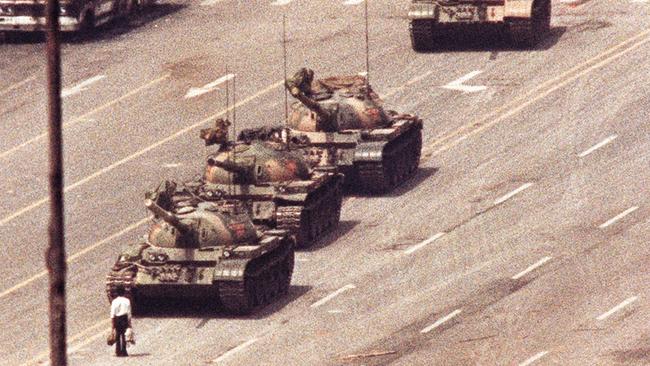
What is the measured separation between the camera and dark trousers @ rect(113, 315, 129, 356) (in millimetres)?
41125

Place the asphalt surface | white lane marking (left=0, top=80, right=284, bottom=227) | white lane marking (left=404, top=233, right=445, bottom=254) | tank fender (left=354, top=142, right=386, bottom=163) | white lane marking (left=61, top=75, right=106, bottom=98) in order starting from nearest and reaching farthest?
the asphalt surface < white lane marking (left=404, top=233, right=445, bottom=254) < tank fender (left=354, top=142, right=386, bottom=163) < white lane marking (left=0, top=80, right=284, bottom=227) < white lane marking (left=61, top=75, right=106, bottom=98)

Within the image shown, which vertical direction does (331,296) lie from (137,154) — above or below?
above

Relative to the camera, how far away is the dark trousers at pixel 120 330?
41125 millimetres

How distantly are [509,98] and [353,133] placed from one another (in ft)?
32.4

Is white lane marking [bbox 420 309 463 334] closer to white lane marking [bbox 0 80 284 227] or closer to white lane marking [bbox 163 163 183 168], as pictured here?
white lane marking [bbox 0 80 284 227]

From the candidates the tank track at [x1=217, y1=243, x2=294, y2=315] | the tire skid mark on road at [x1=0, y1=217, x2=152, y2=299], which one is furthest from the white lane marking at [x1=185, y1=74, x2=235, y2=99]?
the tank track at [x1=217, y1=243, x2=294, y2=315]

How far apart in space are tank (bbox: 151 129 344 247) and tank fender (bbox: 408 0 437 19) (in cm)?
1792

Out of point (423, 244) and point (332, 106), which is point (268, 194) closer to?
point (423, 244)

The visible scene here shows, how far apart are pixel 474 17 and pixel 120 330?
30641mm

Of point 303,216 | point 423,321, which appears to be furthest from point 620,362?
point 303,216

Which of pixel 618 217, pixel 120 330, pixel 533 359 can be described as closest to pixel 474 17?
pixel 618 217

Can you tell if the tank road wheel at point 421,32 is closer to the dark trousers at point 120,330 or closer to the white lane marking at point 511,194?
the white lane marking at point 511,194

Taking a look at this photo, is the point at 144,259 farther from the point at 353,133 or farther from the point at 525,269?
the point at 353,133

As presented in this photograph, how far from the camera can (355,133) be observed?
185ft
